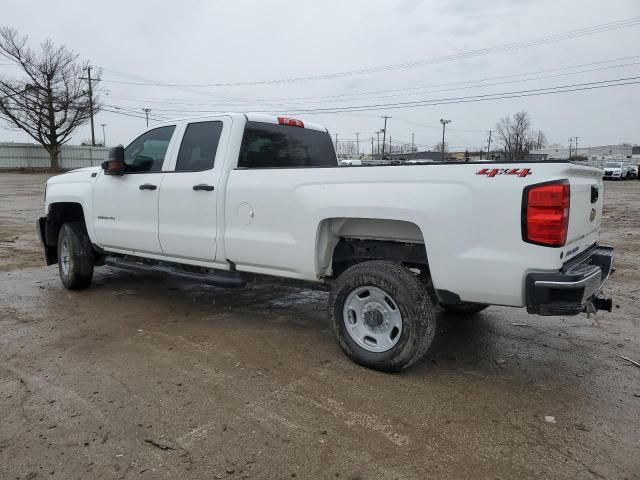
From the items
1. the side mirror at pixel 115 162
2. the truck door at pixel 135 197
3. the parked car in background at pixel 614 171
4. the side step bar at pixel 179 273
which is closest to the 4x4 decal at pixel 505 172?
the side step bar at pixel 179 273

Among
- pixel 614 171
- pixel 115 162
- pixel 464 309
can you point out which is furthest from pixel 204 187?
pixel 614 171

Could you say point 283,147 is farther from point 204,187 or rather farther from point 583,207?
point 583,207

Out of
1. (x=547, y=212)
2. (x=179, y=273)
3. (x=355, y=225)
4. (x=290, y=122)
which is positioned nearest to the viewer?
(x=547, y=212)

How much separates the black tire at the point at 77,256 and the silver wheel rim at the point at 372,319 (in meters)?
4.00

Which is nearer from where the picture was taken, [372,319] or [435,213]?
[435,213]

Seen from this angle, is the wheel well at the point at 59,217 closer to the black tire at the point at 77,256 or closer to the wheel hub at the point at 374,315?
the black tire at the point at 77,256

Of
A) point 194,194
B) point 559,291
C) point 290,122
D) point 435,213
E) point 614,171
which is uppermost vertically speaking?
point 614,171

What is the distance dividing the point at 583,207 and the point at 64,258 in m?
6.13

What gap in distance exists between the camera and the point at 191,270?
5281mm

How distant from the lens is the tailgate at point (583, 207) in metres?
3.30

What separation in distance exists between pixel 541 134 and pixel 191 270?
9875 cm

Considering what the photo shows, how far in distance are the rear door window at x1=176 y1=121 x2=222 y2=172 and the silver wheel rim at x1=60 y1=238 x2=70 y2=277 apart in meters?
2.44

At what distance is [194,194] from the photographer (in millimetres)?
4863

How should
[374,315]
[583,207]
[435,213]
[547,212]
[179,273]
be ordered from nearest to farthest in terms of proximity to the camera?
[547,212] → [435,213] → [583,207] → [374,315] → [179,273]
